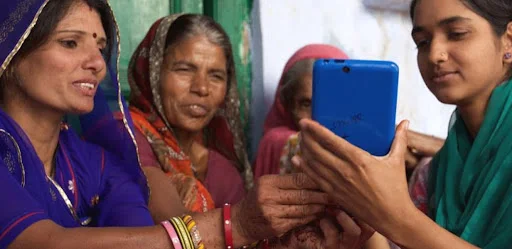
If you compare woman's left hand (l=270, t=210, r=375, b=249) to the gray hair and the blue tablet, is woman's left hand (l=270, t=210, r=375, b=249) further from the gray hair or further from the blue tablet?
the gray hair

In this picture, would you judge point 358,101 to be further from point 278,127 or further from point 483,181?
point 278,127

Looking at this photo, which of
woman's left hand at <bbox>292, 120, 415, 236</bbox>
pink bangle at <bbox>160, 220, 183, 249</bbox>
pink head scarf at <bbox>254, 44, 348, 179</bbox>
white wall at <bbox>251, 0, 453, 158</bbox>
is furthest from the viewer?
white wall at <bbox>251, 0, 453, 158</bbox>

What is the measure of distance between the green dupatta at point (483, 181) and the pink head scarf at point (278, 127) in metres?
1.13

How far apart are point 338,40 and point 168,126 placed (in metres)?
1.33

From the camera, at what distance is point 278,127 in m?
3.56

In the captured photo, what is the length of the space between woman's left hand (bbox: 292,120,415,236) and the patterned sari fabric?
1.08m

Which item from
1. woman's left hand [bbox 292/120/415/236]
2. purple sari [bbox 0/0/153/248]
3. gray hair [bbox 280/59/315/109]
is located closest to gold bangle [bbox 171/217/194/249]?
purple sari [bbox 0/0/153/248]

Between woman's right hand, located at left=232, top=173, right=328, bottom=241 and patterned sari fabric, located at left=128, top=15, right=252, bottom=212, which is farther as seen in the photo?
patterned sari fabric, located at left=128, top=15, right=252, bottom=212

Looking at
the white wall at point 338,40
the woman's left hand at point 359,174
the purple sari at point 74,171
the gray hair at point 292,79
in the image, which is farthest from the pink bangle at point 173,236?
the white wall at point 338,40

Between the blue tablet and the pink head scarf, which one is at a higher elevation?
the blue tablet

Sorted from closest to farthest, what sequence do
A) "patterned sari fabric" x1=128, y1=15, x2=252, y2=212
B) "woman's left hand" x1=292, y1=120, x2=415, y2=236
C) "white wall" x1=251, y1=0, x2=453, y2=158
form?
"woman's left hand" x1=292, y1=120, x2=415, y2=236 → "patterned sari fabric" x1=128, y1=15, x2=252, y2=212 → "white wall" x1=251, y1=0, x2=453, y2=158

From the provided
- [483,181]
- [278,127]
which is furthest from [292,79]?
[483,181]

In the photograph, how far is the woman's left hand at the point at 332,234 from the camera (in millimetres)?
1947

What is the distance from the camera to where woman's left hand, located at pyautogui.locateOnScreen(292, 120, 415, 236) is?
1.65 meters
